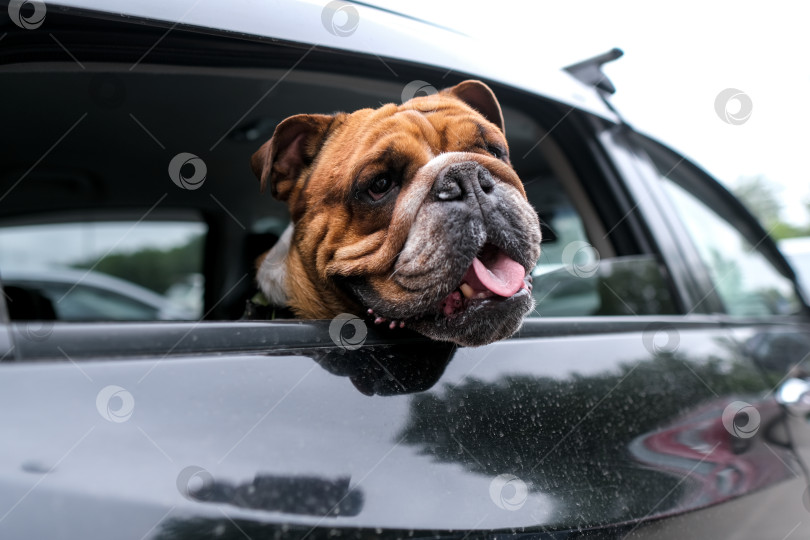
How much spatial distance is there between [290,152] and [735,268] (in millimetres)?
3269

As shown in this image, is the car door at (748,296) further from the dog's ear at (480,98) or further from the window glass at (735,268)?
the dog's ear at (480,98)

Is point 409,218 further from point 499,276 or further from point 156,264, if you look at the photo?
point 156,264

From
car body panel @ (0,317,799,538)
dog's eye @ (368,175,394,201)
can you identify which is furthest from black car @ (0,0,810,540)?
dog's eye @ (368,175,394,201)

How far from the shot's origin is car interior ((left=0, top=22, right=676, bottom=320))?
2.26 metres

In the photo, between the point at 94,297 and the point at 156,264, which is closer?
the point at 94,297

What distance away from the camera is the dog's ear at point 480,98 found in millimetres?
2384

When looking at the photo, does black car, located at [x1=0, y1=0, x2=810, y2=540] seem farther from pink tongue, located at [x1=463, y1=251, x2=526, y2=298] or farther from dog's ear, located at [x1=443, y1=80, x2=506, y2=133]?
pink tongue, located at [x1=463, y1=251, x2=526, y2=298]

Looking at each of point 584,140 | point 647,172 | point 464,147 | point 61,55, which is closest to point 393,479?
point 464,147

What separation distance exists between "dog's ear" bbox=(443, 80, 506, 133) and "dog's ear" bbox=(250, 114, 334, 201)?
1.63 ft

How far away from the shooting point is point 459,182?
1.85m

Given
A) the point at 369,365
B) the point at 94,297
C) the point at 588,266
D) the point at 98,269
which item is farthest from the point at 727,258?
the point at 98,269

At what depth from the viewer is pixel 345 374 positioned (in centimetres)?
153

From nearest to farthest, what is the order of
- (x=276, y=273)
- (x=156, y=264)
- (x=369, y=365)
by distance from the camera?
1. (x=369, y=365)
2. (x=276, y=273)
3. (x=156, y=264)

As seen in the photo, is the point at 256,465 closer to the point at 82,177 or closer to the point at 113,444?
the point at 113,444
